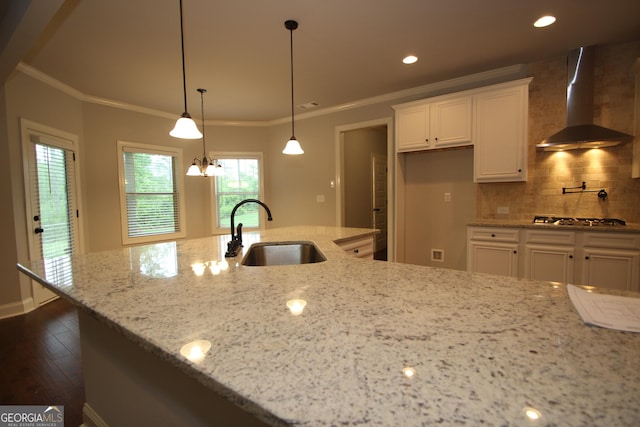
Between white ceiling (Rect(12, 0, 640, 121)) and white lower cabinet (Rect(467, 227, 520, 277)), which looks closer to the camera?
white ceiling (Rect(12, 0, 640, 121))

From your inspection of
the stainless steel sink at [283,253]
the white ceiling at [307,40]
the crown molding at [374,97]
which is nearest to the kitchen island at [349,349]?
the stainless steel sink at [283,253]

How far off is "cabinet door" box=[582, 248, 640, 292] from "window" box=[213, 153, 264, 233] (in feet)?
15.0

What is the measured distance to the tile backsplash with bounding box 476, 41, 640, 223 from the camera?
281 centimetres

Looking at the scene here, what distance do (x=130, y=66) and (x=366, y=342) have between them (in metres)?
3.74

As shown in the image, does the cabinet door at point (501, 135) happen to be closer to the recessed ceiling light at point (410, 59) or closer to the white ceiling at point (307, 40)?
the white ceiling at point (307, 40)

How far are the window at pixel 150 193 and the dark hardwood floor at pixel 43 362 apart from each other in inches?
63.4

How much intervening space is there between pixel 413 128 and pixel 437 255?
1.72 metres

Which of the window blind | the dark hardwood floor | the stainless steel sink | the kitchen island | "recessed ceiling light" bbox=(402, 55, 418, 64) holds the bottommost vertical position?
the dark hardwood floor

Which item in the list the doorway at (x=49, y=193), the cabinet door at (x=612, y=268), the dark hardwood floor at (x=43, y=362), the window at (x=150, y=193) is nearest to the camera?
the dark hardwood floor at (x=43, y=362)

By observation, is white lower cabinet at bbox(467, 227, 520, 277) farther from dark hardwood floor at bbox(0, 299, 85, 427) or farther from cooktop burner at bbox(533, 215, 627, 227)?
dark hardwood floor at bbox(0, 299, 85, 427)

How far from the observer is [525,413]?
0.45m

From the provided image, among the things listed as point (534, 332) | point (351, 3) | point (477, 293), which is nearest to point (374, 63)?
point (351, 3)

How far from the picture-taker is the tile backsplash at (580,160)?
2.81m

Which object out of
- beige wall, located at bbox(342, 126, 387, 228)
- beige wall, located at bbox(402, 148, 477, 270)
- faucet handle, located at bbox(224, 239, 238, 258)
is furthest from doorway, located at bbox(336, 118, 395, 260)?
faucet handle, located at bbox(224, 239, 238, 258)
